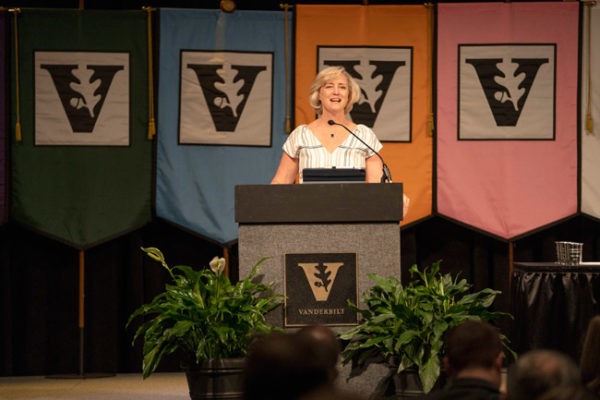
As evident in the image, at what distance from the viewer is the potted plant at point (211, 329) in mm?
2916

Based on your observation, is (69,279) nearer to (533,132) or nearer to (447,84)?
(447,84)

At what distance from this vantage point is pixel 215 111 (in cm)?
546

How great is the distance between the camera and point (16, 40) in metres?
5.36

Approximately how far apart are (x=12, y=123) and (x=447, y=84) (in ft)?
9.74

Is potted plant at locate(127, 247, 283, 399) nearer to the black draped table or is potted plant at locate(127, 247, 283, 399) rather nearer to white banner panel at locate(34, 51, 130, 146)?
the black draped table

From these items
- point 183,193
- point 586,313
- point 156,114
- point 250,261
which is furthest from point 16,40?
point 586,313

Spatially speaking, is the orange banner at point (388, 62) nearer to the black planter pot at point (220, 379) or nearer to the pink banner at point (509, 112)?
the pink banner at point (509, 112)

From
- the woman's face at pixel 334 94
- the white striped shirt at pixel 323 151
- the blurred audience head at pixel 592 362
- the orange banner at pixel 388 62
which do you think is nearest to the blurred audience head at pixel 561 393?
the blurred audience head at pixel 592 362

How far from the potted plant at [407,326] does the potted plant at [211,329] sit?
0.35 m

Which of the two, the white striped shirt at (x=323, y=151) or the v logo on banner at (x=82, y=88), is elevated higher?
the v logo on banner at (x=82, y=88)

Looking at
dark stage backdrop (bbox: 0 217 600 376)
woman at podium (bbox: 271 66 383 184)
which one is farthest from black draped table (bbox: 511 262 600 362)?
woman at podium (bbox: 271 66 383 184)

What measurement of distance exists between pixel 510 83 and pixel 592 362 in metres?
3.78

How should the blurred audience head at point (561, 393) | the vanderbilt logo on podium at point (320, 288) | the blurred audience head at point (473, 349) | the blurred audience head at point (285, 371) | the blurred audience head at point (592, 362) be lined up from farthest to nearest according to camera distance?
1. the vanderbilt logo on podium at point (320, 288)
2. the blurred audience head at point (592, 362)
3. the blurred audience head at point (473, 349)
4. the blurred audience head at point (561, 393)
5. the blurred audience head at point (285, 371)

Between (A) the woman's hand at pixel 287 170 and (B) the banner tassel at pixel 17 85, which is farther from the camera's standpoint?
(B) the banner tassel at pixel 17 85
